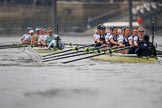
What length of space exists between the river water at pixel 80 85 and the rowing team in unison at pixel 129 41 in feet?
2.76

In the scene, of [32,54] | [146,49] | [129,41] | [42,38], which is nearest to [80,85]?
[146,49]

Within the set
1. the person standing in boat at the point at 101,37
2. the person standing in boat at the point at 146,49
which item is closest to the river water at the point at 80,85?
the person standing in boat at the point at 146,49

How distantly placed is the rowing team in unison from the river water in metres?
0.84

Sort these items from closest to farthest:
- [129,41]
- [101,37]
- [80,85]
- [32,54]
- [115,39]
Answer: [80,85] → [129,41] → [115,39] → [101,37] → [32,54]

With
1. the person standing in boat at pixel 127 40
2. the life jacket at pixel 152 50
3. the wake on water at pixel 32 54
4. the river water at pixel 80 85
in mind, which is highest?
the person standing in boat at pixel 127 40

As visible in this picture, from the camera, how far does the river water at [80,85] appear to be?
13.9 metres

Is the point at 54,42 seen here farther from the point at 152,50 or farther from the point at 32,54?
the point at 152,50

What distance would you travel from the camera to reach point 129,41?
2416 centimetres

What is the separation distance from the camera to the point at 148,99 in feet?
47.1

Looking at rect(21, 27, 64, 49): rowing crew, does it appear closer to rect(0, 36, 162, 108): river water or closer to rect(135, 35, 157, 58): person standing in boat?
rect(0, 36, 162, 108): river water

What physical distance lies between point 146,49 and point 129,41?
55.0 inches

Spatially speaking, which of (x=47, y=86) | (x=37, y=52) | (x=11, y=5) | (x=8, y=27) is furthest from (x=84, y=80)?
(x=11, y=5)

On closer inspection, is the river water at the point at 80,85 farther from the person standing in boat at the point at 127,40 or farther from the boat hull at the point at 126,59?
the person standing in boat at the point at 127,40

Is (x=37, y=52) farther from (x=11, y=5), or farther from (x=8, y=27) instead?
(x=11, y=5)
